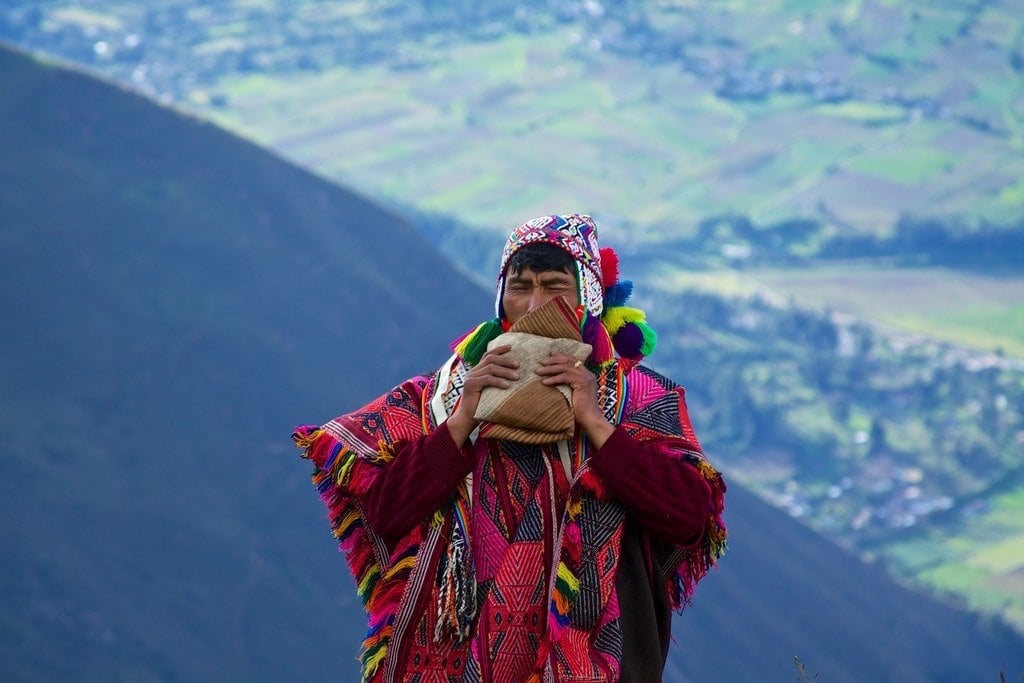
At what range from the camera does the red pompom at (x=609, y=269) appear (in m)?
3.43

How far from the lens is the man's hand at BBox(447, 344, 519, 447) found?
3195 mm

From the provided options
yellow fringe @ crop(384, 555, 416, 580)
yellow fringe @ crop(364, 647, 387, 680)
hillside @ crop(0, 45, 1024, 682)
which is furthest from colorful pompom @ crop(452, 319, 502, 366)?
hillside @ crop(0, 45, 1024, 682)

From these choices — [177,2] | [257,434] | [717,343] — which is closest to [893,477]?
[717,343]

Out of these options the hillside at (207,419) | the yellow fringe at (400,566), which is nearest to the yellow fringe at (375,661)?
the yellow fringe at (400,566)

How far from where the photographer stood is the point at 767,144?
177ft

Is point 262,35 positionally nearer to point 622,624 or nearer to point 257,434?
point 257,434

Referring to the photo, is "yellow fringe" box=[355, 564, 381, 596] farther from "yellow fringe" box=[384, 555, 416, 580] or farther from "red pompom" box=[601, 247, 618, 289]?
"red pompom" box=[601, 247, 618, 289]

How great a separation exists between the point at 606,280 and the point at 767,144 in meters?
51.5

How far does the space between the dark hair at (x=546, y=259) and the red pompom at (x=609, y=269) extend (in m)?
0.12

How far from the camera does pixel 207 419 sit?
1939 centimetres

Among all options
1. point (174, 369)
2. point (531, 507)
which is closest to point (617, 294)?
point (531, 507)

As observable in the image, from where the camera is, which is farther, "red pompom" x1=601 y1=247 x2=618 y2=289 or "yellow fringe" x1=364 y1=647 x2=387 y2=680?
"red pompom" x1=601 y1=247 x2=618 y2=289

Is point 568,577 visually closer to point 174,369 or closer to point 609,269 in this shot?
point 609,269

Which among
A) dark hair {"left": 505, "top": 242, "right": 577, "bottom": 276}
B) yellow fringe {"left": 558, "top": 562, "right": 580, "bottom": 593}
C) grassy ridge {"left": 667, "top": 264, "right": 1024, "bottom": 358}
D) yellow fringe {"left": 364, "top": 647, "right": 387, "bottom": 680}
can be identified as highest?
dark hair {"left": 505, "top": 242, "right": 577, "bottom": 276}
